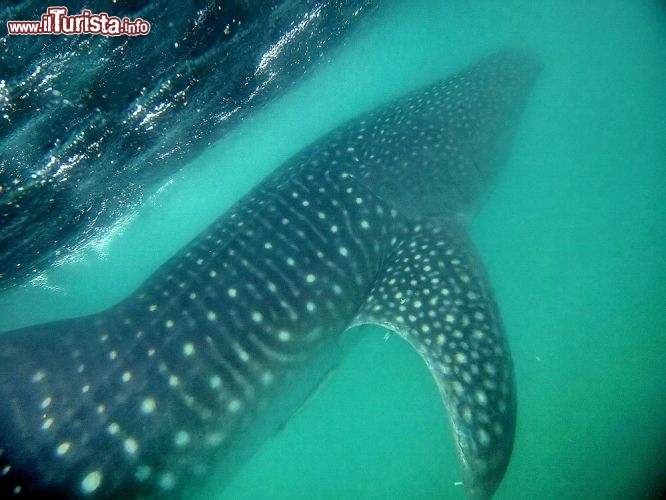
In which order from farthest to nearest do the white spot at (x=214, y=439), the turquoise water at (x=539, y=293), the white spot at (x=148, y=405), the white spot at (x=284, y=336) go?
the turquoise water at (x=539, y=293), the white spot at (x=284, y=336), the white spot at (x=214, y=439), the white spot at (x=148, y=405)

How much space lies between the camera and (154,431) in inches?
110

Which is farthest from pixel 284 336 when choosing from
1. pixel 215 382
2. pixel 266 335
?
pixel 215 382

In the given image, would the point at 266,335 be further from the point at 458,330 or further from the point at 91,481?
the point at 458,330

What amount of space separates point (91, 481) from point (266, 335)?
1581 mm

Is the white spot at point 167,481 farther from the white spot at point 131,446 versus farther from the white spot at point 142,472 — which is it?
the white spot at point 131,446

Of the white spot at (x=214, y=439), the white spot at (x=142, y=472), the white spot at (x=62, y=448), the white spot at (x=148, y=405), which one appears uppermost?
the white spot at (x=62, y=448)

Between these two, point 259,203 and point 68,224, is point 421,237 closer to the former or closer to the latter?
point 259,203

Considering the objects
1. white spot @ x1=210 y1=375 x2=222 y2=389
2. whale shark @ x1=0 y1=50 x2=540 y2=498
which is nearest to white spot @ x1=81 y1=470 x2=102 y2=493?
whale shark @ x1=0 y1=50 x2=540 y2=498

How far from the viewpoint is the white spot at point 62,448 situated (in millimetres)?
2586

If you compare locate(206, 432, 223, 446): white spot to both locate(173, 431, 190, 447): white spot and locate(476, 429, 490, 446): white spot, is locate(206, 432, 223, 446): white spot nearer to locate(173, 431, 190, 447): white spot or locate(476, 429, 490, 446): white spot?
locate(173, 431, 190, 447): white spot

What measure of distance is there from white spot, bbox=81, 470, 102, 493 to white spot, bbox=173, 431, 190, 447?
1.70 ft

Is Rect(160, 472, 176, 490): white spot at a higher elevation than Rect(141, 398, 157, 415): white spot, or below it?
below

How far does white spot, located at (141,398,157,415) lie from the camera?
281 cm

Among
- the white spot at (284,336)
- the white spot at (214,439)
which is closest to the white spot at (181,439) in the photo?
the white spot at (214,439)
